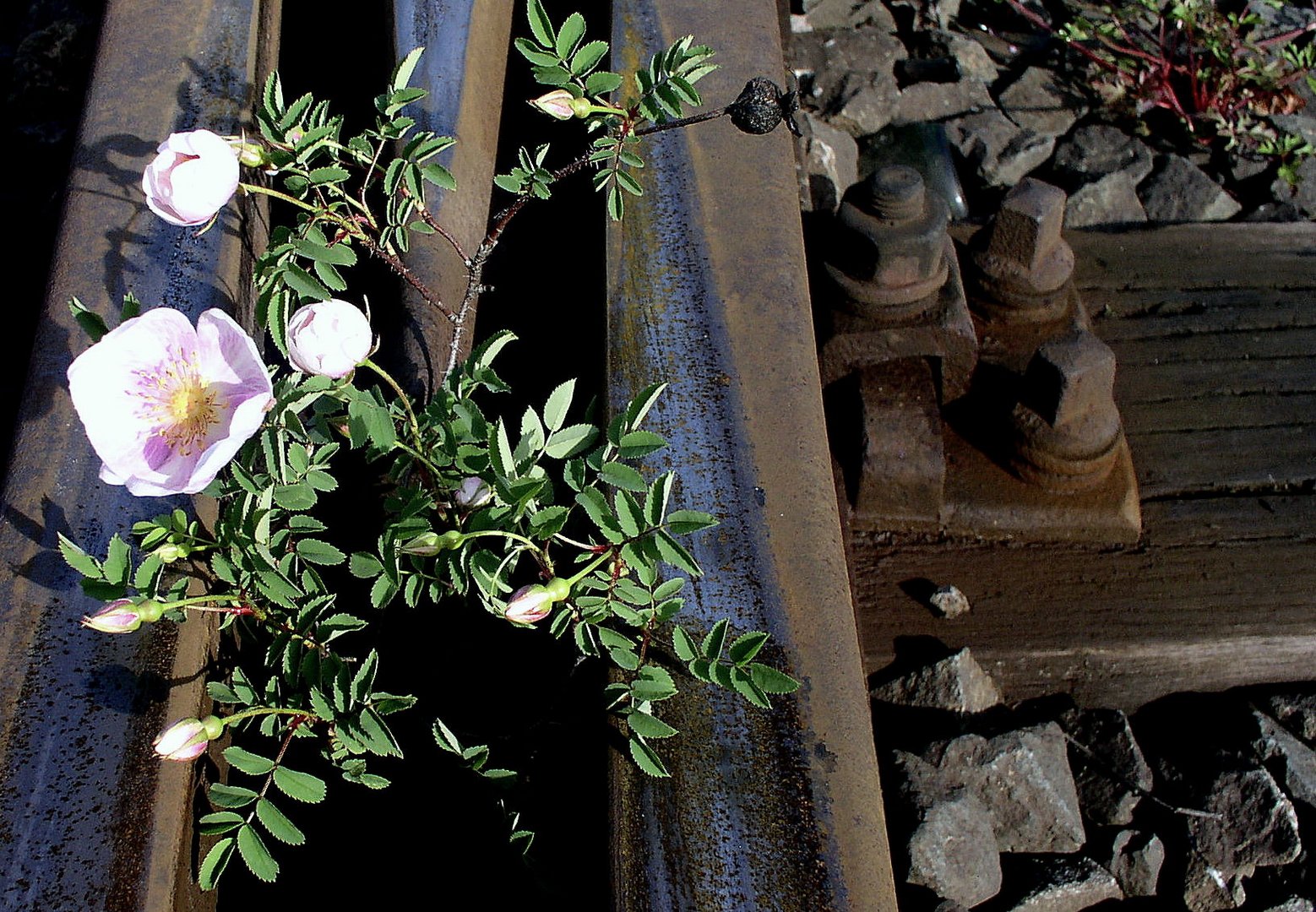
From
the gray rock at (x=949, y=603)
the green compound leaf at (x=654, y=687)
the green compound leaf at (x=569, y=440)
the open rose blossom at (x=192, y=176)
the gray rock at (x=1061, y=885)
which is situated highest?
the open rose blossom at (x=192, y=176)

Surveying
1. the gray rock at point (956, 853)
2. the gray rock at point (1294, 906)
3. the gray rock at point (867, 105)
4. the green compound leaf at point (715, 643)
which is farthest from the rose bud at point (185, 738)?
the gray rock at point (867, 105)

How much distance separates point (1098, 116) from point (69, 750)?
3.28 metres

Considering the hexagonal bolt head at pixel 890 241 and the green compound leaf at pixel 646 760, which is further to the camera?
the hexagonal bolt head at pixel 890 241

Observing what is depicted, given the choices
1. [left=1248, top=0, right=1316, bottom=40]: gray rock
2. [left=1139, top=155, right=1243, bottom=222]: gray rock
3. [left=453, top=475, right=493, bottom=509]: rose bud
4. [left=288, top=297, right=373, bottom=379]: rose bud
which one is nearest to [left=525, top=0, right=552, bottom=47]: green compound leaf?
[left=288, top=297, right=373, bottom=379]: rose bud

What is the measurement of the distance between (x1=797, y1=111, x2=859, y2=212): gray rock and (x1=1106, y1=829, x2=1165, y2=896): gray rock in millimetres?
1514

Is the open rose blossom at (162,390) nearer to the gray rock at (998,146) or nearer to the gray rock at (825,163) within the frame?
the gray rock at (825,163)

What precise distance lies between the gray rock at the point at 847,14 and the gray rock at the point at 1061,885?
106 inches

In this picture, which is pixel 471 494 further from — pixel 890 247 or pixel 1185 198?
pixel 1185 198

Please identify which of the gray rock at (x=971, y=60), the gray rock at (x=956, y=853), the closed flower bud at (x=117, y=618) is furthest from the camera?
the gray rock at (x=971, y=60)

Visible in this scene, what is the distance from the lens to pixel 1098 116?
11.4 ft

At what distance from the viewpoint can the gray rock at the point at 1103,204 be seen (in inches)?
121

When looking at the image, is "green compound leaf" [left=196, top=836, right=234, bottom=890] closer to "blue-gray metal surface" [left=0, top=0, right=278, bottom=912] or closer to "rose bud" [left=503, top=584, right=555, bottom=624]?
"blue-gray metal surface" [left=0, top=0, right=278, bottom=912]

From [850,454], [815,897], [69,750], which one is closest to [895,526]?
[850,454]

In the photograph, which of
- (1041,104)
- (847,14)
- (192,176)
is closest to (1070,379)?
(192,176)
